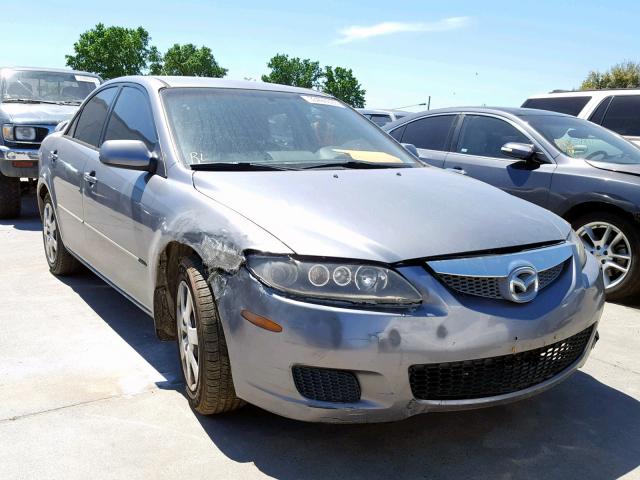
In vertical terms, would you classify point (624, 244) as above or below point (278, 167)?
below

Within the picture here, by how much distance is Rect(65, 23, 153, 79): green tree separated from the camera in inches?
3002

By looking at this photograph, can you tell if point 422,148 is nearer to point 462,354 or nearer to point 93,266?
point 93,266

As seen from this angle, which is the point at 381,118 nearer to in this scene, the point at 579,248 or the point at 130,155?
the point at 130,155

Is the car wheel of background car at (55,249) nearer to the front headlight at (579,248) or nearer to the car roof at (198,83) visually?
the car roof at (198,83)

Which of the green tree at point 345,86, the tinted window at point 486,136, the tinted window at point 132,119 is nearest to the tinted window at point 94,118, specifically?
the tinted window at point 132,119

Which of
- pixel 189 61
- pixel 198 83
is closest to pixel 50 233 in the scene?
pixel 198 83

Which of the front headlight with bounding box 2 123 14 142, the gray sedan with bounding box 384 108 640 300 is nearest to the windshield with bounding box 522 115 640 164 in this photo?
the gray sedan with bounding box 384 108 640 300

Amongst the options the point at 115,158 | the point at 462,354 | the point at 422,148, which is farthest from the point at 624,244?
the point at 115,158

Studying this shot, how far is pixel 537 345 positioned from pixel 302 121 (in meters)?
1.94

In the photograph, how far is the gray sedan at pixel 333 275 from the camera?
2.30 m

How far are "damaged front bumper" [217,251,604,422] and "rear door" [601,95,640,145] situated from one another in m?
6.09

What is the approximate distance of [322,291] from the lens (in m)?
2.31

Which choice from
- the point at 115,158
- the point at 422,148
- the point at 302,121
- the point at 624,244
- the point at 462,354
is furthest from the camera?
the point at 422,148

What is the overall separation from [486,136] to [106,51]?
7878cm
